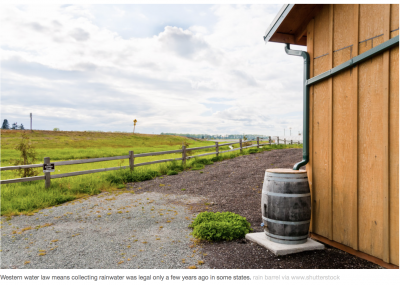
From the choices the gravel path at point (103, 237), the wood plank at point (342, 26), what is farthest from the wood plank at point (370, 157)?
the gravel path at point (103, 237)

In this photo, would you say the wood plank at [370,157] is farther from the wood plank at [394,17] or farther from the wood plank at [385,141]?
the wood plank at [394,17]

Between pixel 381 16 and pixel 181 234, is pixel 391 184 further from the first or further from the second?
pixel 181 234

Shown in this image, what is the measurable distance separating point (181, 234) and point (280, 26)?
402 cm

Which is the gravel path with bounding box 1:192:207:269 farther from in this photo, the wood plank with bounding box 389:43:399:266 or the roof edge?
the roof edge

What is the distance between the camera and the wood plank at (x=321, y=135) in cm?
362

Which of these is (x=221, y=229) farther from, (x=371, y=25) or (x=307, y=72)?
(x=371, y=25)

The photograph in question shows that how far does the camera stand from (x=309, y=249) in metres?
3.39

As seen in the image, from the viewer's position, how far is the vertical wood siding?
267 cm

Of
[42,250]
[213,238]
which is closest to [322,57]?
[213,238]

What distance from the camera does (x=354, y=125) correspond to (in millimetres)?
3127

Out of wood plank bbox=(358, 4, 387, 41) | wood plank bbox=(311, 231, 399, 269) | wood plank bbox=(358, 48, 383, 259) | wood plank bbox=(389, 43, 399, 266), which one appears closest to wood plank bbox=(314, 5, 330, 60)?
wood plank bbox=(358, 4, 387, 41)

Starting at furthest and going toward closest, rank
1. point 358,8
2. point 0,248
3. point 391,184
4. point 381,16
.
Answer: point 0,248, point 358,8, point 381,16, point 391,184

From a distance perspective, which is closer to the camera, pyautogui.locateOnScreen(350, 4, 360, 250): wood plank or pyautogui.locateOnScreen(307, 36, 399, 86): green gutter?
pyautogui.locateOnScreen(307, 36, 399, 86): green gutter

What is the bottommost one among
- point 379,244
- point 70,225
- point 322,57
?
point 70,225
